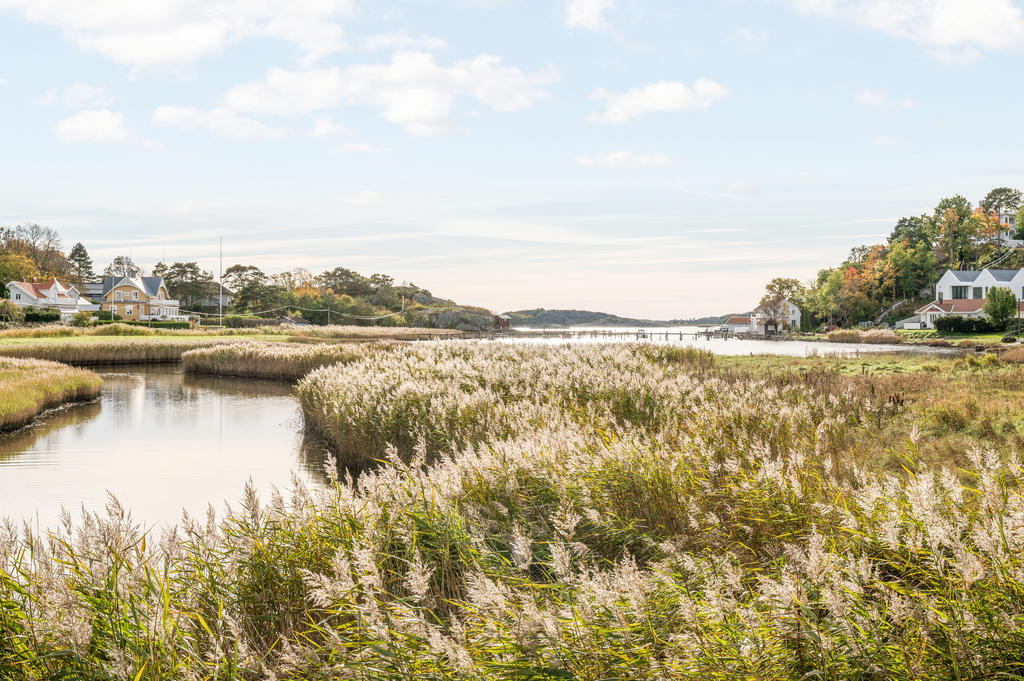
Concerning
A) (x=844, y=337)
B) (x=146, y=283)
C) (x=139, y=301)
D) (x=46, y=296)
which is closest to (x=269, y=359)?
(x=844, y=337)

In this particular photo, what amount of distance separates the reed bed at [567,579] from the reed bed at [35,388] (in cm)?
1690

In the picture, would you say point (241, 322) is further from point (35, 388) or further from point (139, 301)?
point (35, 388)

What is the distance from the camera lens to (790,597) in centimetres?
274

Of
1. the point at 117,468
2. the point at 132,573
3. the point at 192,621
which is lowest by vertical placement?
the point at 117,468

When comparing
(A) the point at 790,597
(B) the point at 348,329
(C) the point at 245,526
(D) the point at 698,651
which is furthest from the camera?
(B) the point at 348,329

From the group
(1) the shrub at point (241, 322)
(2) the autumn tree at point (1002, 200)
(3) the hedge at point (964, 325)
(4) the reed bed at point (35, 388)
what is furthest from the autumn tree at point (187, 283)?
(2) the autumn tree at point (1002, 200)

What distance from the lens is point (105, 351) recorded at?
37.9m

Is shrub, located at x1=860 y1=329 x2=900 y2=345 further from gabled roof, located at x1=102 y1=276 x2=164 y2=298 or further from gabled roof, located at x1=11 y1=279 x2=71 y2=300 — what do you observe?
gabled roof, located at x1=11 y1=279 x2=71 y2=300

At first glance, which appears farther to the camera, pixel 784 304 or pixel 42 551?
pixel 784 304

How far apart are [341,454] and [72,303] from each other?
100066mm

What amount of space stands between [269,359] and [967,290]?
304ft

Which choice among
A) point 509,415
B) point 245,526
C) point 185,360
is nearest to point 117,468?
point 509,415

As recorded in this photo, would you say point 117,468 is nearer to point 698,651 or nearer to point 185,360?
point 698,651

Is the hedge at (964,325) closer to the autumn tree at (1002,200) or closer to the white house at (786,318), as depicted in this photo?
the white house at (786,318)
